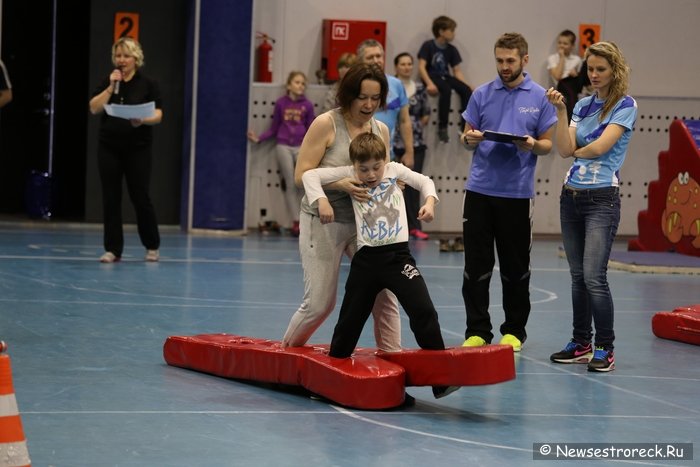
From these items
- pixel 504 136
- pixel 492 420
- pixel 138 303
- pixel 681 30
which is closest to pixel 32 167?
pixel 138 303

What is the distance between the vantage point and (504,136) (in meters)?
6.64

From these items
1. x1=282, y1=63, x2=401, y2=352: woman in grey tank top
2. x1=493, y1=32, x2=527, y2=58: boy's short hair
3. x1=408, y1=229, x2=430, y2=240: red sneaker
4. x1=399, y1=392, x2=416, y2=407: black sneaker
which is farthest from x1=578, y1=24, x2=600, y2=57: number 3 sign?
x1=399, y1=392, x2=416, y2=407: black sneaker

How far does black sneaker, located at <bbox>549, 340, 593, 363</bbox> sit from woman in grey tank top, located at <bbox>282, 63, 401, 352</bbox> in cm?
145

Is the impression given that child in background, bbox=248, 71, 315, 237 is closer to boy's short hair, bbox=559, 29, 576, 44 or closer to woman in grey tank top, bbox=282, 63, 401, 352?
boy's short hair, bbox=559, 29, 576, 44

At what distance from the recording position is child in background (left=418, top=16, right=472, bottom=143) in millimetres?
A: 14703

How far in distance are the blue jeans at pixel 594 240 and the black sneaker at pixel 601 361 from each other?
0.11 ft

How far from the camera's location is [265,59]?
48.6ft

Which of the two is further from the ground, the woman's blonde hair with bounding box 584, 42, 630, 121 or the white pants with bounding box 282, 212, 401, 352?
the woman's blonde hair with bounding box 584, 42, 630, 121

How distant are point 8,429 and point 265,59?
37.6 ft

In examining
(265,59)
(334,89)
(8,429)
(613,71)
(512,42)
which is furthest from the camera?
(265,59)

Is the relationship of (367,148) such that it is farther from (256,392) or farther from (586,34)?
(586,34)

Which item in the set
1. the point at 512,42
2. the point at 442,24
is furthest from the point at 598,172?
the point at 442,24

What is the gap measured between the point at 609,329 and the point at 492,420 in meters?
1.53

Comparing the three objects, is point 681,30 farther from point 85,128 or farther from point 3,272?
point 3,272
